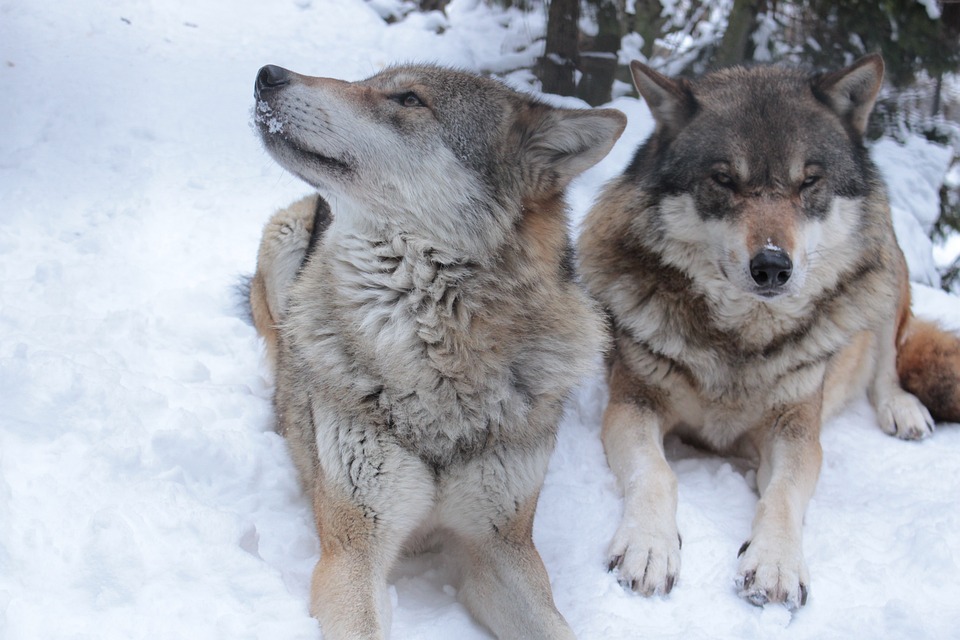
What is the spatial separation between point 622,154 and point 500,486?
537 cm

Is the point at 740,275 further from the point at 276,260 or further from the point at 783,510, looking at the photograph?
the point at 276,260

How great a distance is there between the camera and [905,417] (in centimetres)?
460

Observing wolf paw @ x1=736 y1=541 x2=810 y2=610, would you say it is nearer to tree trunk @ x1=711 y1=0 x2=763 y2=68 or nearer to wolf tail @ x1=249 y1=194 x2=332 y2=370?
wolf tail @ x1=249 y1=194 x2=332 y2=370

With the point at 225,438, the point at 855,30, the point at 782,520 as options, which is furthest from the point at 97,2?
the point at 782,520

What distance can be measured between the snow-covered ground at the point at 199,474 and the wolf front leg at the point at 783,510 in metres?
0.08

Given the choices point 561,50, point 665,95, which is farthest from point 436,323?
point 561,50

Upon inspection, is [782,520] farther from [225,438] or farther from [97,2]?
[97,2]

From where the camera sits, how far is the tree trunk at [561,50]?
323 inches

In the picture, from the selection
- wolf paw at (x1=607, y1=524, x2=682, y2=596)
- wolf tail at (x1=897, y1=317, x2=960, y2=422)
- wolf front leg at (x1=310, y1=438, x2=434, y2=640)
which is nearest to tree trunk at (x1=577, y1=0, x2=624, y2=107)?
wolf tail at (x1=897, y1=317, x2=960, y2=422)

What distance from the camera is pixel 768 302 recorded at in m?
3.71

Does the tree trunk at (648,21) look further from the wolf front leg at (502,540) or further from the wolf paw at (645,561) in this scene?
the wolf front leg at (502,540)

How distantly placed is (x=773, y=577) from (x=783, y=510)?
419 mm

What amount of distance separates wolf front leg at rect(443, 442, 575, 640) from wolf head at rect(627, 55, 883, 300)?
4.31ft

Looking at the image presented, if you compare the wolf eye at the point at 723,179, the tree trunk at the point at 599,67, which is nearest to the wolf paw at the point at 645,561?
the wolf eye at the point at 723,179
